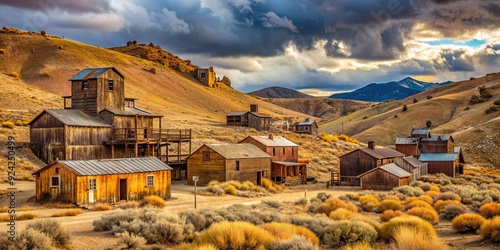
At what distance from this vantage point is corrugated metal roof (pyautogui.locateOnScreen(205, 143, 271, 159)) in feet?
157

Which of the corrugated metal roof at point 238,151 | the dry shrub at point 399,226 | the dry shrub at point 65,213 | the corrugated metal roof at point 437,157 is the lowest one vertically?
the dry shrub at point 65,213

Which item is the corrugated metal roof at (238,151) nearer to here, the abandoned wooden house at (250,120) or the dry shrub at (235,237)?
the dry shrub at (235,237)

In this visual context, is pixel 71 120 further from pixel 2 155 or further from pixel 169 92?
pixel 169 92

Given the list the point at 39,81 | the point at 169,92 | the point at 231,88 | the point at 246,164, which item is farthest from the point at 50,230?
the point at 231,88

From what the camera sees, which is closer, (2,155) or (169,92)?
(2,155)

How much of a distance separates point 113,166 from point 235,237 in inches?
762

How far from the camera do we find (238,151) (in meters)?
49.8

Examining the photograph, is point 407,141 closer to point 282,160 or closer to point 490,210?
point 282,160

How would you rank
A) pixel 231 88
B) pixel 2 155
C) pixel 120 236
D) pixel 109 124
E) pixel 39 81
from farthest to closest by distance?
pixel 231 88 → pixel 39 81 → pixel 109 124 → pixel 2 155 → pixel 120 236

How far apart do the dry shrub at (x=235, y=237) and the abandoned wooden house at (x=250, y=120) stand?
71450mm

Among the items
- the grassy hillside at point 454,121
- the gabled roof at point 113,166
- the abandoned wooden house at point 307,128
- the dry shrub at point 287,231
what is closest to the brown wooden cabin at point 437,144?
the grassy hillside at point 454,121

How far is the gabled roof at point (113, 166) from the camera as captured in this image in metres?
30.3

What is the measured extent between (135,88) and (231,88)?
180 ft

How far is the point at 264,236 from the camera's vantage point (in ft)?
51.2
